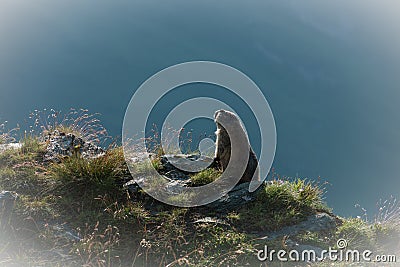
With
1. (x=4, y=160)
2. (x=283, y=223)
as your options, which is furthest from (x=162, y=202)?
(x=4, y=160)

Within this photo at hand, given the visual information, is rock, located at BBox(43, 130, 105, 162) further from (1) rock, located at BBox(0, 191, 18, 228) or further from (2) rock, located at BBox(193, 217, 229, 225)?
(2) rock, located at BBox(193, 217, 229, 225)

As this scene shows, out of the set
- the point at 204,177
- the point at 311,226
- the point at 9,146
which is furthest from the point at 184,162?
the point at 9,146

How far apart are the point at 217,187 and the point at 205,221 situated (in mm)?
1279

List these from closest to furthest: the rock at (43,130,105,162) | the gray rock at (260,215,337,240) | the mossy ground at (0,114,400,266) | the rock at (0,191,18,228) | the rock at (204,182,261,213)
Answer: the mossy ground at (0,114,400,266)
the rock at (0,191,18,228)
the gray rock at (260,215,337,240)
the rock at (204,182,261,213)
the rock at (43,130,105,162)

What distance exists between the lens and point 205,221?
8.33 m

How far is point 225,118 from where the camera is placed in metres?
10.4

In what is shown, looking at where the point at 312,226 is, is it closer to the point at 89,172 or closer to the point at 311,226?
the point at 311,226

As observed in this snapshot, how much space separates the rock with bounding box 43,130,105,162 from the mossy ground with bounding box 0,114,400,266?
32cm

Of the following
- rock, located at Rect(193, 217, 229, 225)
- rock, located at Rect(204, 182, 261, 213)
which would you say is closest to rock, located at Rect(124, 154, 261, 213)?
rock, located at Rect(204, 182, 261, 213)

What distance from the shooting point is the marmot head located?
1034 centimetres

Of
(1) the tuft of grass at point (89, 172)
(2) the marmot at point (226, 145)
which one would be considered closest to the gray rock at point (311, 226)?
(2) the marmot at point (226, 145)

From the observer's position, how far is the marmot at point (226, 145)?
988 centimetres

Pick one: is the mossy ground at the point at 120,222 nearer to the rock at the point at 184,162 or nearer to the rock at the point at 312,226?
the rock at the point at 312,226

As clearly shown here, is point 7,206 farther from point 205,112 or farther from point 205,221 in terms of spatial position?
point 205,112
